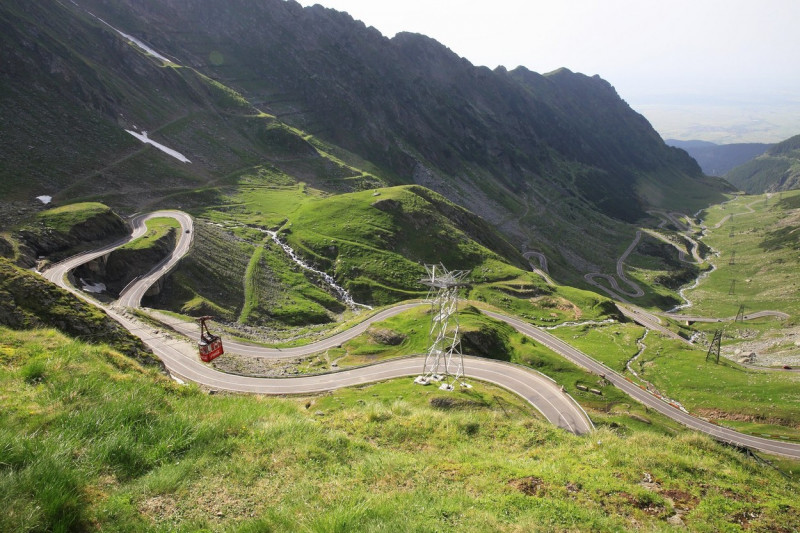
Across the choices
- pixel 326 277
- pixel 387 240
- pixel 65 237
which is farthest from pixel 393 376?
pixel 65 237

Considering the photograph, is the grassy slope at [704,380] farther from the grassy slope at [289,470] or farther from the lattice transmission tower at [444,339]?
the grassy slope at [289,470]

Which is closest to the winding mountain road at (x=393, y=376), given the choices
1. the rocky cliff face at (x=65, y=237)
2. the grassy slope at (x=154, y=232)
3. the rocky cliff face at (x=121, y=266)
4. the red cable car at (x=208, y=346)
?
the rocky cliff face at (x=121, y=266)

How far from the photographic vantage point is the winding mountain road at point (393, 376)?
49.0 meters

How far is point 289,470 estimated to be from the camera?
41.7 ft

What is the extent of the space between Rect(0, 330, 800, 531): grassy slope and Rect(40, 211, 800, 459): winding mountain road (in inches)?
1114

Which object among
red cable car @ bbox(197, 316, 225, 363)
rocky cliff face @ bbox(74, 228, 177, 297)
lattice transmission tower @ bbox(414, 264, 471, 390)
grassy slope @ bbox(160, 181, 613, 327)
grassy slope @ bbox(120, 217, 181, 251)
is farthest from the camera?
grassy slope @ bbox(160, 181, 613, 327)

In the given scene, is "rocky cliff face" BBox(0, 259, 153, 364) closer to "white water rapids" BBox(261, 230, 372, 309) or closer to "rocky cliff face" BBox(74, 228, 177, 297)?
"rocky cliff face" BBox(74, 228, 177, 297)

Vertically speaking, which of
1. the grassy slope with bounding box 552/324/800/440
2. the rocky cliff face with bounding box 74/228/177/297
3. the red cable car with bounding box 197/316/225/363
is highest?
the rocky cliff face with bounding box 74/228/177/297

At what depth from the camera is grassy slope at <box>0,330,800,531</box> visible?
345 inches

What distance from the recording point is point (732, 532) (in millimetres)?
13508

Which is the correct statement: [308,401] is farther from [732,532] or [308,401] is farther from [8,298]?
[732,532]

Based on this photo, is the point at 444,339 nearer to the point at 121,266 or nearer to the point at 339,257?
the point at 339,257

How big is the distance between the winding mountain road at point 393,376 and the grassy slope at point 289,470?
2829 centimetres

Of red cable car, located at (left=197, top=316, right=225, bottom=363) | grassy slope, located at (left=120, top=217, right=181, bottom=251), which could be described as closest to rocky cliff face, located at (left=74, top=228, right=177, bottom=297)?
grassy slope, located at (left=120, top=217, right=181, bottom=251)
